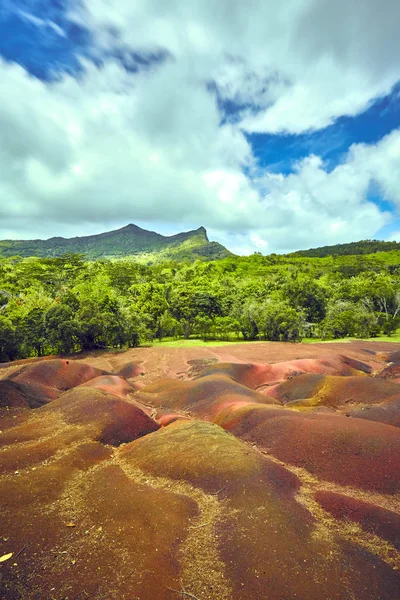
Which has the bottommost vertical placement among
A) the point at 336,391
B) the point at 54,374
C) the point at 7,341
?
the point at 54,374

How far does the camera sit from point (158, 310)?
60.5 meters

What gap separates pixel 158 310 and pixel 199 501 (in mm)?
50903

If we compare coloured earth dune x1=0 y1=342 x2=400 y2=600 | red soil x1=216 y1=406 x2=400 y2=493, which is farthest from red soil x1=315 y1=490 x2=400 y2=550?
red soil x1=216 y1=406 x2=400 y2=493

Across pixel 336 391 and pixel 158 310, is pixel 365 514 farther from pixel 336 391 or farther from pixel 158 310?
pixel 158 310

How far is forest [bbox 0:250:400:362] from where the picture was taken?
44.0 m

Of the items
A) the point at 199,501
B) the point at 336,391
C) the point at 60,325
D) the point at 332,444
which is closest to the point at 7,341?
the point at 60,325

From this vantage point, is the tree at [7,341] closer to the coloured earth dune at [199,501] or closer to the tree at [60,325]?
the tree at [60,325]

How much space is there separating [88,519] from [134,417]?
8910mm

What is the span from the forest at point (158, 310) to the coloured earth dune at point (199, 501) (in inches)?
963

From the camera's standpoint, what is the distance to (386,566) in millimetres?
7797

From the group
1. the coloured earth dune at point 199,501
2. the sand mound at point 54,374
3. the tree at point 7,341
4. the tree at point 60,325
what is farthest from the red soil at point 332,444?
the tree at point 7,341

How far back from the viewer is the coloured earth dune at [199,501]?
714 centimetres

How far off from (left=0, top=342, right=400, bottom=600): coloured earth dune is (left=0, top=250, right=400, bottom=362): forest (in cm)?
2447

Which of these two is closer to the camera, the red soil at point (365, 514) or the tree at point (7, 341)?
the red soil at point (365, 514)
